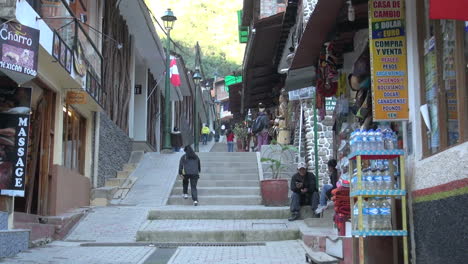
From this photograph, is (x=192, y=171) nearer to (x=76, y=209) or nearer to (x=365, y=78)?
(x=76, y=209)

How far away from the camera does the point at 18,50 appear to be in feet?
26.9

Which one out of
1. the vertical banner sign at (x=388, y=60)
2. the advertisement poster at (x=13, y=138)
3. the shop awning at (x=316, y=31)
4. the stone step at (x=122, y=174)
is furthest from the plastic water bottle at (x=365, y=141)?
the stone step at (x=122, y=174)

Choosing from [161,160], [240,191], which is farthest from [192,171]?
[161,160]

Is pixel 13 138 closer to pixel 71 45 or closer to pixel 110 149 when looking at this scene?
pixel 71 45

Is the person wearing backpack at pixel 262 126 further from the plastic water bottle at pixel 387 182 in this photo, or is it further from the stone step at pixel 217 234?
the plastic water bottle at pixel 387 182

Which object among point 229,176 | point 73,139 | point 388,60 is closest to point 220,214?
point 73,139

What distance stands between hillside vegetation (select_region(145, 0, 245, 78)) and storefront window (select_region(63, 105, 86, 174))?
142ft

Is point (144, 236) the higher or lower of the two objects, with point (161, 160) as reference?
lower

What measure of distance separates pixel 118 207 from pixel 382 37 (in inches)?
344

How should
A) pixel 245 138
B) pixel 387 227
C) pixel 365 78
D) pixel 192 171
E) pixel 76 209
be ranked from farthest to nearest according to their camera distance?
pixel 245 138, pixel 192 171, pixel 76 209, pixel 365 78, pixel 387 227

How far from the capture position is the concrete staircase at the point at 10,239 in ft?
28.0

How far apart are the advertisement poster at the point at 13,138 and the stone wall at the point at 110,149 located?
5.96 m

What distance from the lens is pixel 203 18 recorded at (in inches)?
2822

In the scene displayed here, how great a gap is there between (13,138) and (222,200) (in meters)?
6.44
